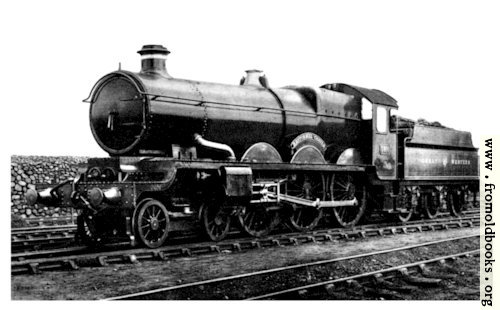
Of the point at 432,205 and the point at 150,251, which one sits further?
the point at 432,205

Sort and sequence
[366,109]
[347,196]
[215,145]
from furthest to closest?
[366,109] < [347,196] < [215,145]

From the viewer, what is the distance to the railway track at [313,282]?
799 centimetres

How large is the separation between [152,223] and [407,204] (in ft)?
27.0

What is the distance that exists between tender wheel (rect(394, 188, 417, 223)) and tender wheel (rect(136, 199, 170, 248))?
731 centimetres

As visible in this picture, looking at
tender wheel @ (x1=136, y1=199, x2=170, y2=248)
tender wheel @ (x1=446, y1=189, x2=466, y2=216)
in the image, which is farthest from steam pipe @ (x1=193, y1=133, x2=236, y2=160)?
tender wheel @ (x1=446, y1=189, x2=466, y2=216)

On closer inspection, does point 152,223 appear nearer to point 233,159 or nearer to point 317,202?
point 233,159

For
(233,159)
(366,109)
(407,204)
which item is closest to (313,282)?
(233,159)

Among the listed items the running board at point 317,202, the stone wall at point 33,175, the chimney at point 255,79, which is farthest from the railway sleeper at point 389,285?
the stone wall at point 33,175

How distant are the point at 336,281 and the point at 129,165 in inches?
171

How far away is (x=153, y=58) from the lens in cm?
1185

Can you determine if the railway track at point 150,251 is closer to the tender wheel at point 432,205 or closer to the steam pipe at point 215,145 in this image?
the steam pipe at point 215,145

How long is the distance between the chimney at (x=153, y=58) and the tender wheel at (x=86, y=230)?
291cm

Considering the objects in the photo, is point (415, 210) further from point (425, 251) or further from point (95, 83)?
point (95, 83)

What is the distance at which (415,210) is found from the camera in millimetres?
17391
